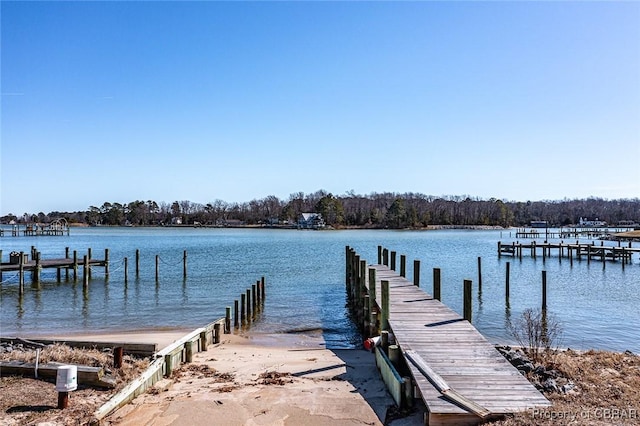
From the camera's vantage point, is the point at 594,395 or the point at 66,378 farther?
the point at 594,395

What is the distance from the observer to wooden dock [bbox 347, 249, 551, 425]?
279 inches

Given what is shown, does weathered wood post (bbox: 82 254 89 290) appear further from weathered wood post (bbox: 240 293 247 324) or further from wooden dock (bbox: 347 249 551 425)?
wooden dock (bbox: 347 249 551 425)

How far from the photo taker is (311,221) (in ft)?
482

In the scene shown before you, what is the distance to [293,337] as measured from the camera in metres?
17.6

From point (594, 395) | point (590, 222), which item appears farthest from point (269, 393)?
point (590, 222)

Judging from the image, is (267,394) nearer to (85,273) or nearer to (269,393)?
(269,393)

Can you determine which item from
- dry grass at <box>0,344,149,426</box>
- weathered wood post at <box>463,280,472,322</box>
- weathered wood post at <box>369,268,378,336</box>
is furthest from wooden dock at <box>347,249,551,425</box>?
dry grass at <box>0,344,149,426</box>

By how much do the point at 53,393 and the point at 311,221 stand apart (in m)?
138

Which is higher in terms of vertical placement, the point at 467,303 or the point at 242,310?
the point at 467,303

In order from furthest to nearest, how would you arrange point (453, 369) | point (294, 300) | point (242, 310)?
point (294, 300)
point (242, 310)
point (453, 369)

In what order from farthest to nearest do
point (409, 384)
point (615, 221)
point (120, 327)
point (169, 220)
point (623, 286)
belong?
point (169, 220) < point (615, 221) < point (623, 286) < point (120, 327) < point (409, 384)

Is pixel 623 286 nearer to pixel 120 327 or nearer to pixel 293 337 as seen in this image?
pixel 293 337

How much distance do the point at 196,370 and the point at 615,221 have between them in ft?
624

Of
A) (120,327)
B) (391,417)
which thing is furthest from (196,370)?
(120,327)
